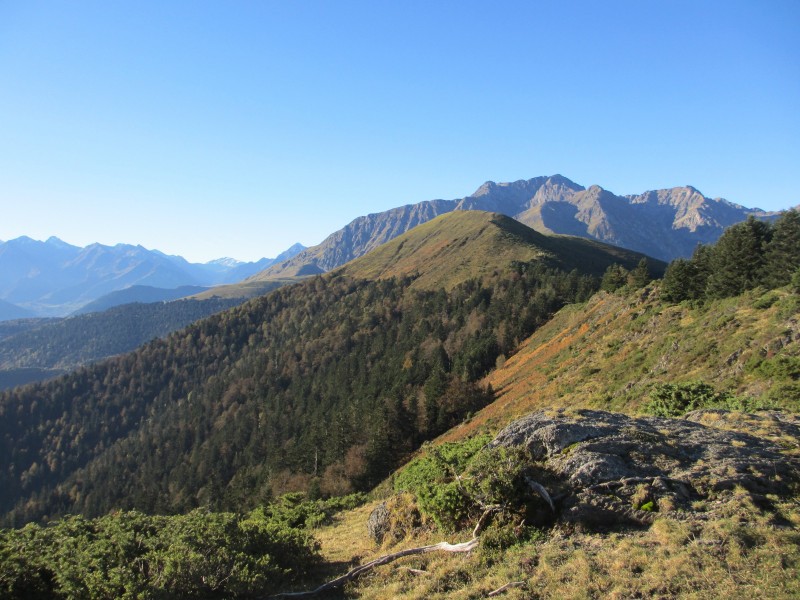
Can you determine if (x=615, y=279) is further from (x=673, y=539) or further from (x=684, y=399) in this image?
(x=673, y=539)

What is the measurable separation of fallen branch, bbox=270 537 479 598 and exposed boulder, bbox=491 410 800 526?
9.02ft

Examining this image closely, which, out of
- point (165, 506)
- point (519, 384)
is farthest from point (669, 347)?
point (165, 506)

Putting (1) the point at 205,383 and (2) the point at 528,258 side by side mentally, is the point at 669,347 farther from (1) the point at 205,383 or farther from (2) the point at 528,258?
(1) the point at 205,383

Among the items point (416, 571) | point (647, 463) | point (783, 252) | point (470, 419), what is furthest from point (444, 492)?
point (783, 252)

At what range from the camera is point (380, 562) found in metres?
12.3

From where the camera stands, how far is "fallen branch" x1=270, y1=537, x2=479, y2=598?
1117 centimetres

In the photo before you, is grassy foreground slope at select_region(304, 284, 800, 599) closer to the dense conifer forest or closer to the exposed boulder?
the exposed boulder

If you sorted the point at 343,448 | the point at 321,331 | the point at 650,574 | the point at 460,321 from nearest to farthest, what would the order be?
1. the point at 650,574
2. the point at 343,448
3. the point at 460,321
4. the point at 321,331

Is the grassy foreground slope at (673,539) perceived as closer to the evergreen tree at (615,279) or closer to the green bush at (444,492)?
the green bush at (444,492)

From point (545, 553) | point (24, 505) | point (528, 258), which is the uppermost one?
point (528, 258)

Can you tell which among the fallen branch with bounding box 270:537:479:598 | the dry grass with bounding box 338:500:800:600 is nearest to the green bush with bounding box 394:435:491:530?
the fallen branch with bounding box 270:537:479:598

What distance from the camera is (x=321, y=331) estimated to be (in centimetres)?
17588

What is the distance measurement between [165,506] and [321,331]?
82.8m

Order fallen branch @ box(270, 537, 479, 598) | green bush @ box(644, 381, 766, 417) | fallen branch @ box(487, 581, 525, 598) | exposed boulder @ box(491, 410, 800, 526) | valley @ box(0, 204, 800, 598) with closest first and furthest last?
fallen branch @ box(487, 581, 525, 598) → valley @ box(0, 204, 800, 598) → exposed boulder @ box(491, 410, 800, 526) → fallen branch @ box(270, 537, 479, 598) → green bush @ box(644, 381, 766, 417)
